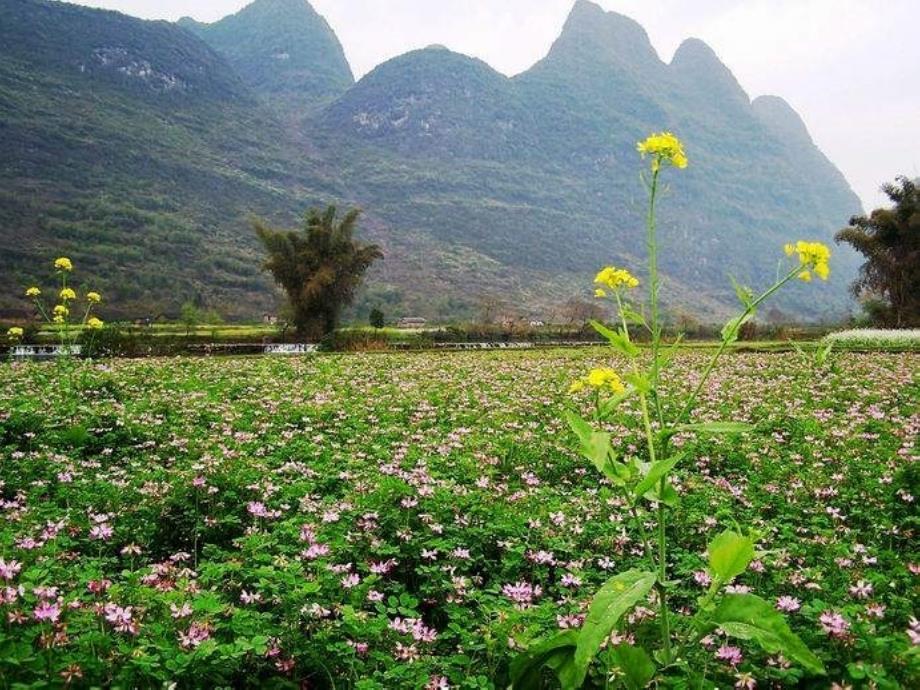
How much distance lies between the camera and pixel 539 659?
3004 millimetres

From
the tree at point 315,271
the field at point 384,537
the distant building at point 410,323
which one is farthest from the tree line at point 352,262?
the field at point 384,537

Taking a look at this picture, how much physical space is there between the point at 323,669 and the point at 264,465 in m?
3.79

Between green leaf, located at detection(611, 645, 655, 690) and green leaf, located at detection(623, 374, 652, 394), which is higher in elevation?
green leaf, located at detection(623, 374, 652, 394)

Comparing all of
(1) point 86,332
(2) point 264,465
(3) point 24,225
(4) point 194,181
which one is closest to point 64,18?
(4) point 194,181

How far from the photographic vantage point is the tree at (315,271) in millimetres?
45438

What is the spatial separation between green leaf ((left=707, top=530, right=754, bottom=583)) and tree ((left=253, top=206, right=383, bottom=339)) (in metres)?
43.5

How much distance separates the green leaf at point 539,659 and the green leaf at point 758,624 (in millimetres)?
675

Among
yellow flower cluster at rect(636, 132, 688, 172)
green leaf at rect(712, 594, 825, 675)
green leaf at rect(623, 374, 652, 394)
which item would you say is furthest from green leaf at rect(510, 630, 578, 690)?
yellow flower cluster at rect(636, 132, 688, 172)

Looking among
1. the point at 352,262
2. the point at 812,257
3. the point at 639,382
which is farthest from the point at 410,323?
the point at 639,382

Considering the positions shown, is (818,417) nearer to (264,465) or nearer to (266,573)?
(264,465)

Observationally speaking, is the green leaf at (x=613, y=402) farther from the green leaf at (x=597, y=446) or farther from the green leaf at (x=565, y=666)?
the green leaf at (x=565, y=666)

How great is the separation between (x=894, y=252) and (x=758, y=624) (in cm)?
6074

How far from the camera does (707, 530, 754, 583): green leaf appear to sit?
8.91ft

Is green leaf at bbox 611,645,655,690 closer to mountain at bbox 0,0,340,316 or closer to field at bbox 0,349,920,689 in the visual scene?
field at bbox 0,349,920,689
